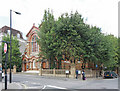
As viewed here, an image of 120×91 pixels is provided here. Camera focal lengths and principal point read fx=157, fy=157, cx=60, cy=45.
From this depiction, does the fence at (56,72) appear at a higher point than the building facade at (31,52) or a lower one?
lower

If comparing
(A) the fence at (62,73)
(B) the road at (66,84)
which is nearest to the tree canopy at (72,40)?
(A) the fence at (62,73)

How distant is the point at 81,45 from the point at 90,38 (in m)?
2.27

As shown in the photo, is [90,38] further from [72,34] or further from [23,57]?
[23,57]

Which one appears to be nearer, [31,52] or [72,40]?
[72,40]

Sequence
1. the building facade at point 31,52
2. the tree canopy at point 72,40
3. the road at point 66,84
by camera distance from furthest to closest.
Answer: the building facade at point 31,52 < the tree canopy at point 72,40 < the road at point 66,84

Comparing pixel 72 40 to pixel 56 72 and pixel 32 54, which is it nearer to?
pixel 56 72

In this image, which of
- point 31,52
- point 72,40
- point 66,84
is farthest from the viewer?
point 31,52

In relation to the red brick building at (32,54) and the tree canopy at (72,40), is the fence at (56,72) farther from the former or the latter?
the red brick building at (32,54)

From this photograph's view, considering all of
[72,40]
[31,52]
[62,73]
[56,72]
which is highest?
[72,40]

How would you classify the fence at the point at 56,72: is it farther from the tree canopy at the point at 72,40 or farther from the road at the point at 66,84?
the road at the point at 66,84

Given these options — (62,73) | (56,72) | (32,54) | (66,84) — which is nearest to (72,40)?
(62,73)

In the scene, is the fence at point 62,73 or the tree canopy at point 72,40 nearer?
the tree canopy at point 72,40

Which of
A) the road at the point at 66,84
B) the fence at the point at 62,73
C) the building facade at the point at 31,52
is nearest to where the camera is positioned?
the road at the point at 66,84

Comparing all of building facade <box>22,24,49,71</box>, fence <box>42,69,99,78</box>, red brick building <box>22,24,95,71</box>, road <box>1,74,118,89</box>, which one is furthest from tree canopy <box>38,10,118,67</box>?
building facade <box>22,24,49,71</box>
